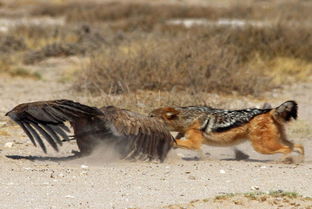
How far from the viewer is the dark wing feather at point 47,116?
818cm

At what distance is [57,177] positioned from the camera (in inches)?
301

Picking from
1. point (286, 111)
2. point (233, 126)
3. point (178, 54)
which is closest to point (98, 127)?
point (233, 126)

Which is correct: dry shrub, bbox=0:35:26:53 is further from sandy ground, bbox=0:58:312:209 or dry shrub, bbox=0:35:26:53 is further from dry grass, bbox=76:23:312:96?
sandy ground, bbox=0:58:312:209

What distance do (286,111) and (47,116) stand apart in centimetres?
277

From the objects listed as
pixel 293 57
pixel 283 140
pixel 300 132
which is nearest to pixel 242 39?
pixel 293 57

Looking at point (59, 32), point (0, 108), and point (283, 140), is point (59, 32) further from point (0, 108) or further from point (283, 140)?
point (283, 140)

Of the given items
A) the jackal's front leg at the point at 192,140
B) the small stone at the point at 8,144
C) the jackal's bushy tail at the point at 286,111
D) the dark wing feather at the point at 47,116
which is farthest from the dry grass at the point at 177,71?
the dark wing feather at the point at 47,116

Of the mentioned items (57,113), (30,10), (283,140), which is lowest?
(30,10)

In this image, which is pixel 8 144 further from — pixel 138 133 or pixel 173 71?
pixel 173 71

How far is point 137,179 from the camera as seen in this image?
7.70 m

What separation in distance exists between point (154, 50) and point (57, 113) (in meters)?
7.08

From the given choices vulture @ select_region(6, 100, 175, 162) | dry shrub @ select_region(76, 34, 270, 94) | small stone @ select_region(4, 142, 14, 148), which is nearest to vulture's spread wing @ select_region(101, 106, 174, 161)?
vulture @ select_region(6, 100, 175, 162)

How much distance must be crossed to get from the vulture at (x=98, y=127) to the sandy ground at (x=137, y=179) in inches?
6.9

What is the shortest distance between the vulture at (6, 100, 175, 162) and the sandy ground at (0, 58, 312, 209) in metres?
0.17
